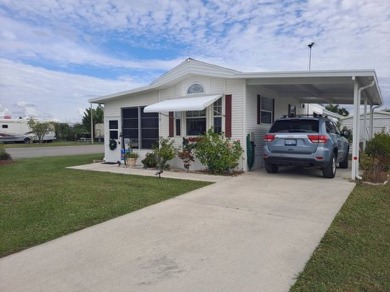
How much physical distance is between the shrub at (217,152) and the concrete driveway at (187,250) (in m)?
3.61

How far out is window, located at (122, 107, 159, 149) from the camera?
1324cm

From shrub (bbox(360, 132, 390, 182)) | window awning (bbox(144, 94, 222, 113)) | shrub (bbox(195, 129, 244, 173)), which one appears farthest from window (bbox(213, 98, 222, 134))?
shrub (bbox(360, 132, 390, 182))

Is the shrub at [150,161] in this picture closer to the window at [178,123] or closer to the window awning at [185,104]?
the window at [178,123]

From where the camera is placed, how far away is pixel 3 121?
39312 mm

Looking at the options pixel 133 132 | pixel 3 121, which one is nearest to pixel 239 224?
pixel 133 132

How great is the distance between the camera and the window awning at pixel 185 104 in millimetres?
10602

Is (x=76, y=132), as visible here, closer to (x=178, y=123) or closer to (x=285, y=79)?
(x=178, y=123)

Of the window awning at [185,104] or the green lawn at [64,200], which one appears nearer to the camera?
the green lawn at [64,200]

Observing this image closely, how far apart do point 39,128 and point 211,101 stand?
33.5 m

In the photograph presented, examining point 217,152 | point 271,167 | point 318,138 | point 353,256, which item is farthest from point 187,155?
point 353,256

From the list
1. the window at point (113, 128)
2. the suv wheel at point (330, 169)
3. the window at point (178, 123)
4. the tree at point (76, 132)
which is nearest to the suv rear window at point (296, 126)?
the suv wheel at point (330, 169)

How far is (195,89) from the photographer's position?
12055 millimetres

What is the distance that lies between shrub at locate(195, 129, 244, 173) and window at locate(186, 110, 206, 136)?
1.00 m

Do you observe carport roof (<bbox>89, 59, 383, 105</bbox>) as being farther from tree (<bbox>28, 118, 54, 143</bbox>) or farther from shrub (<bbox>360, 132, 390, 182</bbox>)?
tree (<bbox>28, 118, 54, 143</bbox>)
